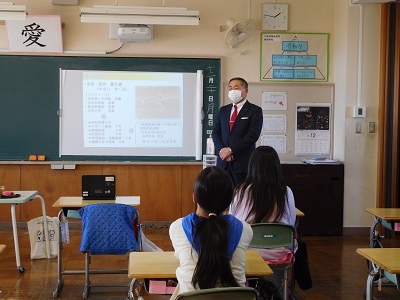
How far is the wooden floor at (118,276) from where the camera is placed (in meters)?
4.21

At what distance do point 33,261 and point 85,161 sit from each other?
1.63 m

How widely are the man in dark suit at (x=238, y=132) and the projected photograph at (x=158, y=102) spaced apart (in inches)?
48.5

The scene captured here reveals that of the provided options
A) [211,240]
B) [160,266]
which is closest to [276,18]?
[160,266]

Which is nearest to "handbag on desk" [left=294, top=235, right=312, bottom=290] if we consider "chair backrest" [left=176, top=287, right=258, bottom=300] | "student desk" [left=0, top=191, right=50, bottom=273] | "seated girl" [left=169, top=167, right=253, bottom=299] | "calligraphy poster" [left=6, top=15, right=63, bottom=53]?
"seated girl" [left=169, top=167, right=253, bottom=299]

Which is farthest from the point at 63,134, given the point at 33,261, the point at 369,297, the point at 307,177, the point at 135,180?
the point at 369,297

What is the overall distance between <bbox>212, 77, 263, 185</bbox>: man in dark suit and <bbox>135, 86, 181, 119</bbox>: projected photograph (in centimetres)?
123

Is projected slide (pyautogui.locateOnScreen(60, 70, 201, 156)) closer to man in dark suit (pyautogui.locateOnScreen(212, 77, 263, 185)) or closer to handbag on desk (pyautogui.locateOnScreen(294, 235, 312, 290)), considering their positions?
man in dark suit (pyautogui.locateOnScreen(212, 77, 263, 185))

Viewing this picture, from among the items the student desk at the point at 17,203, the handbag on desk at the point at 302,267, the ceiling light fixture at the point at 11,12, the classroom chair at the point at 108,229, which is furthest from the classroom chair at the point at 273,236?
the ceiling light fixture at the point at 11,12

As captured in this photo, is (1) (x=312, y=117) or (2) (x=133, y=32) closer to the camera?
(2) (x=133, y=32)

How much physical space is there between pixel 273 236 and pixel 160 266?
912mm

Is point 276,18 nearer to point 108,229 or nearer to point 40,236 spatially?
point 40,236

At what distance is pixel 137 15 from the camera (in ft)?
18.8

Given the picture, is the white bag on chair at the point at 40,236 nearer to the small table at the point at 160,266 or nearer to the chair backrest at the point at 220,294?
the small table at the point at 160,266

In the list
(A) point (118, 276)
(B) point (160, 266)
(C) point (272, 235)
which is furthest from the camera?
(A) point (118, 276)
